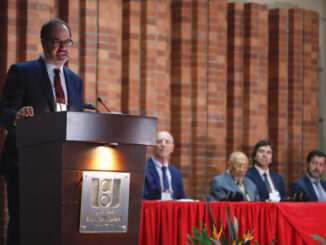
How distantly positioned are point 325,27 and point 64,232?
5.90m

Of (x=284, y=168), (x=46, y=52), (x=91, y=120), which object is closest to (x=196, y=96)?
(x=284, y=168)

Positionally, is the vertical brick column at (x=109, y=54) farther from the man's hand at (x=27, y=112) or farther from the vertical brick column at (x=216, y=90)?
the man's hand at (x=27, y=112)

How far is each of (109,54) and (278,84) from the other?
2118 mm

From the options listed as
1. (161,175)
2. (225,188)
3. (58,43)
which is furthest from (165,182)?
(58,43)

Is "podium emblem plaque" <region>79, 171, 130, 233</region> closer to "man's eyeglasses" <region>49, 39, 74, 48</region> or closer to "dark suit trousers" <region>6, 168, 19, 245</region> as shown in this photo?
"dark suit trousers" <region>6, 168, 19, 245</region>

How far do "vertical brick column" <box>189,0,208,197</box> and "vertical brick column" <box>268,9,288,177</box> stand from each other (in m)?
0.97

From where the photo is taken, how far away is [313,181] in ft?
22.2

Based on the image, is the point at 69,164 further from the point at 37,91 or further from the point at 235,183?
the point at 235,183

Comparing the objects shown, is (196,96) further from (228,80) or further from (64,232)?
(64,232)

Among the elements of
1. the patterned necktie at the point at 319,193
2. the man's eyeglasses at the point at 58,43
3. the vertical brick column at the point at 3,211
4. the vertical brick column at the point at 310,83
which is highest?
the vertical brick column at the point at 310,83

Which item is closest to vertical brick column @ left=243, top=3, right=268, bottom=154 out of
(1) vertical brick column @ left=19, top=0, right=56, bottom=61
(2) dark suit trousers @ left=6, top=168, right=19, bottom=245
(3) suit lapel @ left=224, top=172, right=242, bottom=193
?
(3) suit lapel @ left=224, top=172, right=242, bottom=193

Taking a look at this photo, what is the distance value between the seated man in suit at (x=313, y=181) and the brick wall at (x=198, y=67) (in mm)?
506

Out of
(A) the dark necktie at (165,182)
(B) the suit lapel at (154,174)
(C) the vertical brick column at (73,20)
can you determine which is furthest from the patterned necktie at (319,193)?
(C) the vertical brick column at (73,20)

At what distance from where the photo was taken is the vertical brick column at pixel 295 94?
7.34 metres
